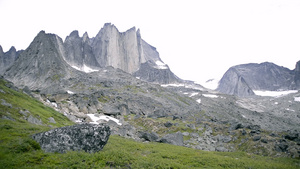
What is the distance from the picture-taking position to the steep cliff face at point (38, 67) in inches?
5571

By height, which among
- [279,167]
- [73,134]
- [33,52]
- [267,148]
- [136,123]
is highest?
[33,52]

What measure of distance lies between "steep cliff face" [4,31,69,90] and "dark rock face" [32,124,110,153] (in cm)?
13232

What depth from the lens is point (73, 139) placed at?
17.2m

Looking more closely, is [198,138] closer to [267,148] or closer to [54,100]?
[267,148]

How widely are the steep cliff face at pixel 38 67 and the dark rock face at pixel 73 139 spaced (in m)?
132

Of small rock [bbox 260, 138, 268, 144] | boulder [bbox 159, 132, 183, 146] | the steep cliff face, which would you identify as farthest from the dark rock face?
the steep cliff face

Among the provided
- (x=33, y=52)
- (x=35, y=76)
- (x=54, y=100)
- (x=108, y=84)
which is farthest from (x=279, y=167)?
(x=33, y=52)

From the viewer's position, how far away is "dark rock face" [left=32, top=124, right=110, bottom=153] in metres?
16.5

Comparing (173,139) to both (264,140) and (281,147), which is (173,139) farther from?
(281,147)

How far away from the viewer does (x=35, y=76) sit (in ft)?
488

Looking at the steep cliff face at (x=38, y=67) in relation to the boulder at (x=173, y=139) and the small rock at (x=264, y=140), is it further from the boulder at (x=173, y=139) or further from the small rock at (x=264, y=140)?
the small rock at (x=264, y=140)

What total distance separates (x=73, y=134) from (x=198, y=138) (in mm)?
36260

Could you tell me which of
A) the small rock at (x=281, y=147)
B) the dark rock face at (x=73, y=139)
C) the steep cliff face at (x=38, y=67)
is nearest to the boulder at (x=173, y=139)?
the small rock at (x=281, y=147)

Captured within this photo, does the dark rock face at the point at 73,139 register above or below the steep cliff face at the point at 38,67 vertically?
below
